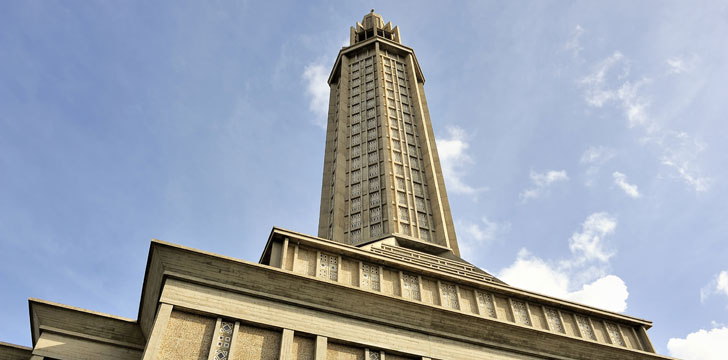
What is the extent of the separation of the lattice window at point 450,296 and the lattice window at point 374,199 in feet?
40.4

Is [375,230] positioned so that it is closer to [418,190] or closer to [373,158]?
[418,190]

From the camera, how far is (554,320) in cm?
2119

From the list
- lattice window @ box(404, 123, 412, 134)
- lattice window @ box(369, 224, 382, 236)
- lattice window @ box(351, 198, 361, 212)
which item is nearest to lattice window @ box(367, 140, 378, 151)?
lattice window @ box(404, 123, 412, 134)

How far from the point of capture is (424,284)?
20.1 m

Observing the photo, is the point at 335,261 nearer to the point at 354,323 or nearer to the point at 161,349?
the point at 354,323

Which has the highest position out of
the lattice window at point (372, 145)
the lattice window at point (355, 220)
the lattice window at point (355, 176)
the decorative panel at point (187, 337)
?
the lattice window at point (372, 145)

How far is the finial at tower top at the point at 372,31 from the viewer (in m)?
49.4

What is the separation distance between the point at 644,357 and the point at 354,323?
12384mm

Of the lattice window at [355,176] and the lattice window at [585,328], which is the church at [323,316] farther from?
the lattice window at [355,176]

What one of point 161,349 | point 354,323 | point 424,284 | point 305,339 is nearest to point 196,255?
point 161,349

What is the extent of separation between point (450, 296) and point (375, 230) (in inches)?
429

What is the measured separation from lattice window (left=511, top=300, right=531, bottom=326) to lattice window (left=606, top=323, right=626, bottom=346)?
398cm

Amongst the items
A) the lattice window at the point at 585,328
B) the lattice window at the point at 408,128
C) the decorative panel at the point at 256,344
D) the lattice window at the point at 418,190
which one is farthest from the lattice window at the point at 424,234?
the decorative panel at the point at 256,344

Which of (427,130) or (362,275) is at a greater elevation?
(427,130)
